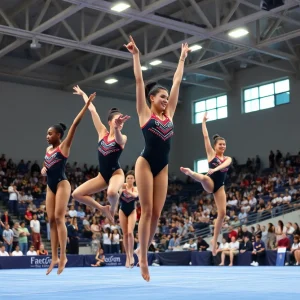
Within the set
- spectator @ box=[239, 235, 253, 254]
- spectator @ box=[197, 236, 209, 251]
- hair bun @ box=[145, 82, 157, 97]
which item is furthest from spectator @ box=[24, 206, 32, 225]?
hair bun @ box=[145, 82, 157, 97]

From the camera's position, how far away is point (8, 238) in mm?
17906

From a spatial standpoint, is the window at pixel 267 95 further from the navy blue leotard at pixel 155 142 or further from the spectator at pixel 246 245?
the navy blue leotard at pixel 155 142

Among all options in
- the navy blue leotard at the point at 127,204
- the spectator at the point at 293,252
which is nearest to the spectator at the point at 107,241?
the spectator at the point at 293,252

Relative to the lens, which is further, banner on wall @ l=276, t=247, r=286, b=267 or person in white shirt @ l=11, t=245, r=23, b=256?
person in white shirt @ l=11, t=245, r=23, b=256

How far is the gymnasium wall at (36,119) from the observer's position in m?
26.9

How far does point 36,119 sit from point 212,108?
1019 cm

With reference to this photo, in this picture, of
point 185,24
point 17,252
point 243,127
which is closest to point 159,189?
point 17,252

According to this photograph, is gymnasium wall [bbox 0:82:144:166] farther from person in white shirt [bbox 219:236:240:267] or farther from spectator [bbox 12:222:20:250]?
person in white shirt [bbox 219:236:240:267]

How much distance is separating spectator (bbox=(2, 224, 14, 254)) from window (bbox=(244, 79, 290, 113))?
1552 cm

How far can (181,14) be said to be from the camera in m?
21.5

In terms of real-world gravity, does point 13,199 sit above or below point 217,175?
above

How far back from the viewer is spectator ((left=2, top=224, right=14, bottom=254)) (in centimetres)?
1785

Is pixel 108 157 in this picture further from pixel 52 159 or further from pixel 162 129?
pixel 162 129

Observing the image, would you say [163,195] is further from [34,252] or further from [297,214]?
[297,214]
